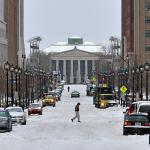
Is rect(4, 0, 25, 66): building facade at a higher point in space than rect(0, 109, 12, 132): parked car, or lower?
Result: higher

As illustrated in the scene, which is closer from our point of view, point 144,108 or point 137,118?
point 137,118

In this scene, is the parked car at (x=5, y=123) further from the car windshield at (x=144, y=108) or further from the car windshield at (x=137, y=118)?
the car windshield at (x=144, y=108)

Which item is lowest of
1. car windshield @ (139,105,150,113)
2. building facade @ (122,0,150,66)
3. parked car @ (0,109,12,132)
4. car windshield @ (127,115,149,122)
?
parked car @ (0,109,12,132)

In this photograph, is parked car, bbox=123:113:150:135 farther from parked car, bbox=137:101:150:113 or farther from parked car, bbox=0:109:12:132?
parked car, bbox=0:109:12:132

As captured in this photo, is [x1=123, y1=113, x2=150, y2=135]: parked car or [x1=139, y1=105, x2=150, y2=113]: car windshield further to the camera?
[x1=139, y1=105, x2=150, y2=113]: car windshield

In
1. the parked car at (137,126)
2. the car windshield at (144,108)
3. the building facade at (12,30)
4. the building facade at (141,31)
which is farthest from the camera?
the building facade at (12,30)

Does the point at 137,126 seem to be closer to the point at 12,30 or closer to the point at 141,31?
the point at 141,31

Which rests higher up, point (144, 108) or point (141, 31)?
point (141, 31)

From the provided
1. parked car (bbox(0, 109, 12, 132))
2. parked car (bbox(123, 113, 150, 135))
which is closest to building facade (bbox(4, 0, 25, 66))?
parked car (bbox(0, 109, 12, 132))

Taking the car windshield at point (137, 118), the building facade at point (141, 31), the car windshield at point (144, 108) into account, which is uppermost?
the building facade at point (141, 31)

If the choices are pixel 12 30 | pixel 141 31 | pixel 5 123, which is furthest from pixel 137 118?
pixel 12 30

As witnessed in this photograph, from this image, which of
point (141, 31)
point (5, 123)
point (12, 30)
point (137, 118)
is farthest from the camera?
point (12, 30)

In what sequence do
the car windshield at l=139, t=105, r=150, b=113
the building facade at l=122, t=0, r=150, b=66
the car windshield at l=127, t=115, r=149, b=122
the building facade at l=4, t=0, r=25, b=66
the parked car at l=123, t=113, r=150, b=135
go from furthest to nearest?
the building facade at l=4, t=0, r=25, b=66 < the building facade at l=122, t=0, r=150, b=66 < the car windshield at l=139, t=105, r=150, b=113 < the car windshield at l=127, t=115, r=149, b=122 < the parked car at l=123, t=113, r=150, b=135

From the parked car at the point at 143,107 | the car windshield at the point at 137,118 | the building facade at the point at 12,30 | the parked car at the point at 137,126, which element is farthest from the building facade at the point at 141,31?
the parked car at the point at 137,126
